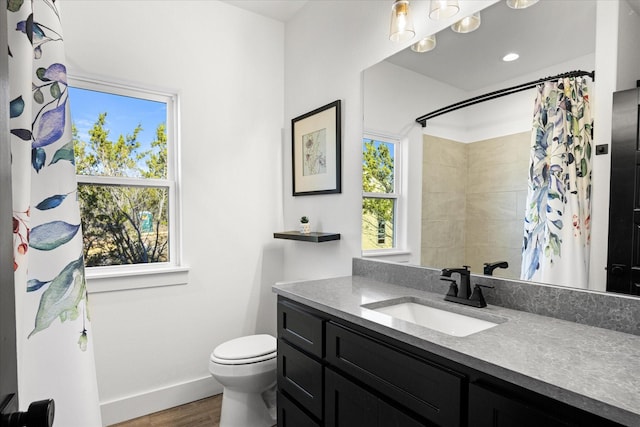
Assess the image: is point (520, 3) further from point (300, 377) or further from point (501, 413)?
point (300, 377)

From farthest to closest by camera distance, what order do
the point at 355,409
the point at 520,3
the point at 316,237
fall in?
the point at 316,237 < the point at 520,3 < the point at 355,409

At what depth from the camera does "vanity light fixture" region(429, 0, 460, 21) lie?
158 cm

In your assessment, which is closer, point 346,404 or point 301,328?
point 346,404

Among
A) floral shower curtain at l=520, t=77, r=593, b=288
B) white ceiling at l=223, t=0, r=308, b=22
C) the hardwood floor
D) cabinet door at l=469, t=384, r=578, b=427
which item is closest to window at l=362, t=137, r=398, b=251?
Answer: floral shower curtain at l=520, t=77, r=593, b=288

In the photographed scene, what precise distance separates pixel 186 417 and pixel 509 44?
2.70m

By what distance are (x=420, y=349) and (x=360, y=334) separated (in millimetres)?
265

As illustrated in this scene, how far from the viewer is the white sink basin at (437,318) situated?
1.35 metres

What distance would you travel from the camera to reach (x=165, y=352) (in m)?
2.38

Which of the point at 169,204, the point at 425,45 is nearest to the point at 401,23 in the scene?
the point at 425,45

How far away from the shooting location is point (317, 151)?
246cm

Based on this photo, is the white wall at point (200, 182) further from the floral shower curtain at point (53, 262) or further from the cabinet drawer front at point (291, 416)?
the floral shower curtain at point (53, 262)

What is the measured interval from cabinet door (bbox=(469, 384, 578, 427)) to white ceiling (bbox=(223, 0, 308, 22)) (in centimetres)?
262

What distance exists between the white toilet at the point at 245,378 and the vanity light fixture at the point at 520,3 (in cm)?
205

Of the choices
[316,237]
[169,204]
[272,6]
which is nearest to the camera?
[316,237]
